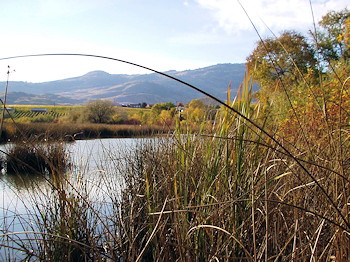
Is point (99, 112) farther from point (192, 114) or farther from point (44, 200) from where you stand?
point (192, 114)

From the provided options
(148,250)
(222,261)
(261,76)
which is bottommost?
(148,250)

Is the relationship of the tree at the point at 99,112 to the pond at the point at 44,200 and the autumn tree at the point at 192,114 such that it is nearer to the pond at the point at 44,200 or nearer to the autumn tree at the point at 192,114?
the pond at the point at 44,200

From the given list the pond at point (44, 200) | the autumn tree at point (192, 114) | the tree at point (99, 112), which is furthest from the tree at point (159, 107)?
the tree at point (99, 112)

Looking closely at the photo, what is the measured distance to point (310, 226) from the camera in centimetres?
150

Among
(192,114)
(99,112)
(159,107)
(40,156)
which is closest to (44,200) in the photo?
(40,156)

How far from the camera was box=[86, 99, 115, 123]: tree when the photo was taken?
79.9 feet

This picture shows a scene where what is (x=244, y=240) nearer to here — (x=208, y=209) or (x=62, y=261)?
(x=208, y=209)

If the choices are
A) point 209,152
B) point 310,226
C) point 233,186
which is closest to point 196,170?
point 209,152

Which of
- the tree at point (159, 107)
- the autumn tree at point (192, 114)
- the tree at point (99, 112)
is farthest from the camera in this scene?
the tree at point (99, 112)

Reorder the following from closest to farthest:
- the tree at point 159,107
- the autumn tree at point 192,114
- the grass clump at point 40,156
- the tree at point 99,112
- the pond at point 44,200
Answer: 1. the grass clump at point 40,156
2. the pond at point 44,200
3. the autumn tree at point 192,114
4. the tree at point 159,107
5. the tree at point 99,112

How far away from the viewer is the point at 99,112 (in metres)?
24.5

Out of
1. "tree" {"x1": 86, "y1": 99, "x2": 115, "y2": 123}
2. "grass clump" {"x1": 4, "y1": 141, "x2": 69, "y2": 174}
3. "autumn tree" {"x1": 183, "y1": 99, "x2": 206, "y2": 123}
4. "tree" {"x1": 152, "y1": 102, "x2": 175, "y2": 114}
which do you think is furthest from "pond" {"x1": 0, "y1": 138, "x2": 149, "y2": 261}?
"tree" {"x1": 86, "y1": 99, "x2": 115, "y2": 123}

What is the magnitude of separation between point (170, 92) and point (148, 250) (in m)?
194

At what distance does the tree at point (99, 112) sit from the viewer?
2436 cm
